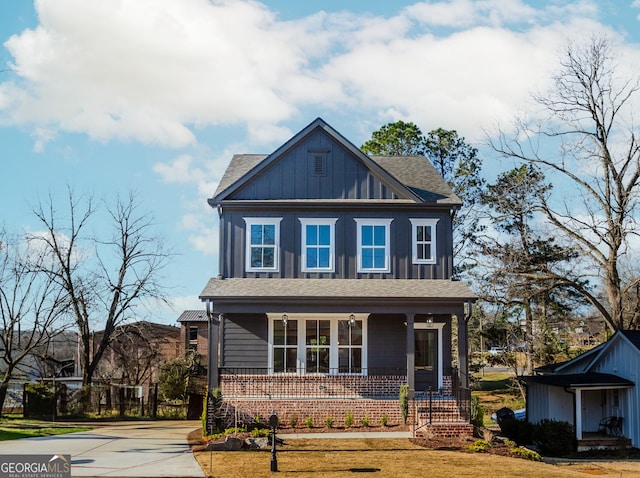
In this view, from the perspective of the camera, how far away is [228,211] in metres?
24.7

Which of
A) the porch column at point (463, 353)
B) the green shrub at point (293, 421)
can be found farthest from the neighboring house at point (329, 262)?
the green shrub at point (293, 421)

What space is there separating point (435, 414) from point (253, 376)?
19.5ft

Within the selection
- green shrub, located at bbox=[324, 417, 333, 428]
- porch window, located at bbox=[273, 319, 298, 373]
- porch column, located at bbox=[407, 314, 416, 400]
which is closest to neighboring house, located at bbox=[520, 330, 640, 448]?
porch column, located at bbox=[407, 314, 416, 400]

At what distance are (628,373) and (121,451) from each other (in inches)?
617

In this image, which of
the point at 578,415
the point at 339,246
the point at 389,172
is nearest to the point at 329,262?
the point at 339,246

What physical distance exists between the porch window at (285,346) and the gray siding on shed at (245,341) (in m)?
0.31

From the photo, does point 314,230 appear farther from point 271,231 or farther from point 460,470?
point 460,470

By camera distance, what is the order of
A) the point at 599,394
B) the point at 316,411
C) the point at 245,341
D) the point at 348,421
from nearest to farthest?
the point at 348,421, the point at 316,411, the point at 245,341, the point at 599,394

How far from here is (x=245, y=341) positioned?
2439 cm

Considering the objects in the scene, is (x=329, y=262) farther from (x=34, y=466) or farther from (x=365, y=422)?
(x=34, y=466)

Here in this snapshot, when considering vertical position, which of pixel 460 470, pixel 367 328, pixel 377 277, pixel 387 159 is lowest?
pixel 460 470

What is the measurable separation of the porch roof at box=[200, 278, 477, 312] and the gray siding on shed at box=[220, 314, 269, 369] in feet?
4.47

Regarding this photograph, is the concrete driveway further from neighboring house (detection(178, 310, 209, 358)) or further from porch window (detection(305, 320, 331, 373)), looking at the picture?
neighboring house (detection(178, 310, 209, 358))

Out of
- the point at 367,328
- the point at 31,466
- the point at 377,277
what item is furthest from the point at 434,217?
the point at 31,466
